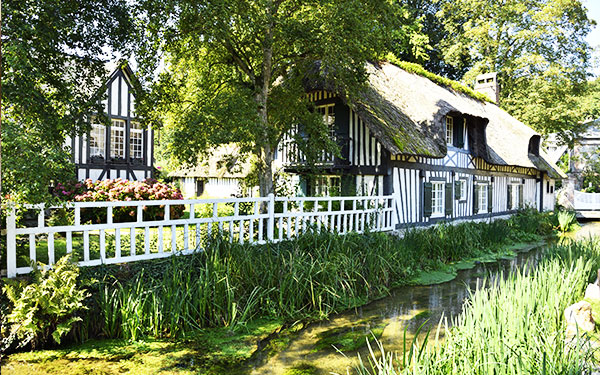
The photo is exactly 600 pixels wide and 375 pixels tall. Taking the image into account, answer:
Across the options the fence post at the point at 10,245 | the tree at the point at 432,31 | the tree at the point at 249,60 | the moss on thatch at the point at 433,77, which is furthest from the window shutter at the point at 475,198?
the fence post at the point at 10,245

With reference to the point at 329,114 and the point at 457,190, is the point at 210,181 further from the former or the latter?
the point at 457,190

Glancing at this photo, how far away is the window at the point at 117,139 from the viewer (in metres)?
16.6

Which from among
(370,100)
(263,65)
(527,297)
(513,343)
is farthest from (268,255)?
(370,100)

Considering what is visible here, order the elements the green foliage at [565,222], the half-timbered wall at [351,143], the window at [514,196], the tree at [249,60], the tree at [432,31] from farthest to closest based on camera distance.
A: the tree at [432,31]
the window at [514,196]
the green foliage at [565,222]
the half-timbered wall at [351,143]
the tree at [249,60]

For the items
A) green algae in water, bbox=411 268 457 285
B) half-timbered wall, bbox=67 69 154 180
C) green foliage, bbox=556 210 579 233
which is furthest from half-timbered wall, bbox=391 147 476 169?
half-timbered wall, bbox=67 69 154 180

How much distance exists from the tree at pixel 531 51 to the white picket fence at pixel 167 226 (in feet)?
49.1

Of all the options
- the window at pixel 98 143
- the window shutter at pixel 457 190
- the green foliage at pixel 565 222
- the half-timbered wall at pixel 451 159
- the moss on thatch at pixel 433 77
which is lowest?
the green foliage at pixel 565 222

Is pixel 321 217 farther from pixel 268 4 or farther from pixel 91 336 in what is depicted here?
pixel 91 336

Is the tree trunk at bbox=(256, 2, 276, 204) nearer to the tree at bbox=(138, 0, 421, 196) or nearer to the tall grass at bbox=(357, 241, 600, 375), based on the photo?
the tree at bbox=(138, 0, 421, 196)

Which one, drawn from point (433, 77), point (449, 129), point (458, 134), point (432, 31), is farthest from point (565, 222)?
point (432, 31)

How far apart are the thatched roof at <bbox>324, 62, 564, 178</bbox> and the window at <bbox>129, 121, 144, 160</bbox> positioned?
30.8 ft

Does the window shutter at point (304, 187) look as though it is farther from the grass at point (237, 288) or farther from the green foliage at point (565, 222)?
the green foliage at point (565, 222)

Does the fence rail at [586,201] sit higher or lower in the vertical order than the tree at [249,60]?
lower

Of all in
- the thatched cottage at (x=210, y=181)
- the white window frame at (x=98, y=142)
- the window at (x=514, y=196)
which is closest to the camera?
the white window frame at (x=98, y=142)
